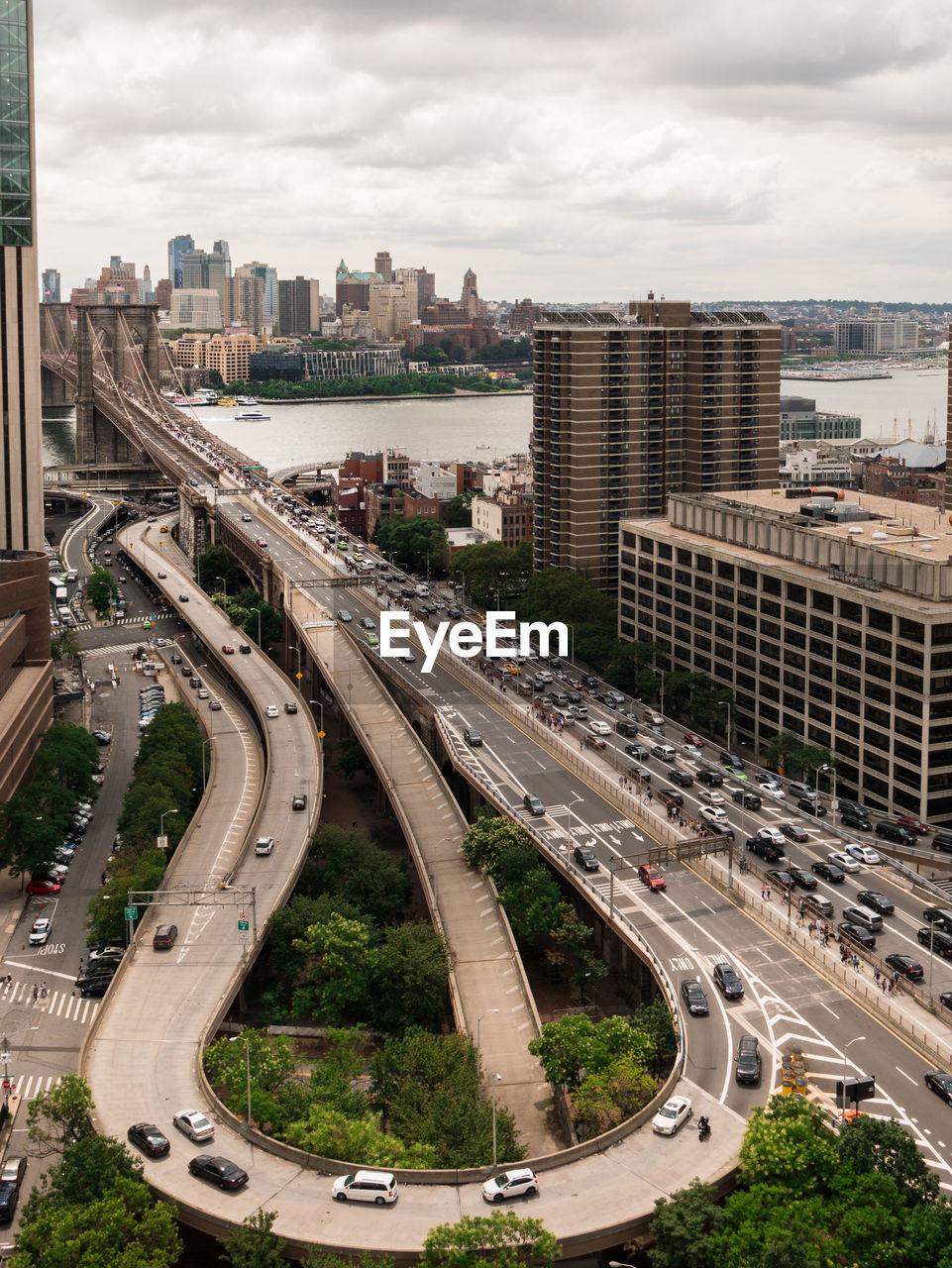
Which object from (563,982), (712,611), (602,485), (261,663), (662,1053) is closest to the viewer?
(662,1053)

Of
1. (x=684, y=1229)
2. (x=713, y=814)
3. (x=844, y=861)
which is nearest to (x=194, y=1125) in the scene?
(x=684, y=1229)

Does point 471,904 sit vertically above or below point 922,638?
below

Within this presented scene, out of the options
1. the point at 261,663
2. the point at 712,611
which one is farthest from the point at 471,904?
the point at 261,663

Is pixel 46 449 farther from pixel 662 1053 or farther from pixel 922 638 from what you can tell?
pixel 662 1053

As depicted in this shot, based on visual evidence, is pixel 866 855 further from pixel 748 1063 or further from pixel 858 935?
pixel 748 1063

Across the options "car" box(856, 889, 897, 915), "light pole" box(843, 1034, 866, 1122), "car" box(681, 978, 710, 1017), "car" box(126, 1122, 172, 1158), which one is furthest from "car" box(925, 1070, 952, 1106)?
"car" box(126, 1122, 172, 1158)

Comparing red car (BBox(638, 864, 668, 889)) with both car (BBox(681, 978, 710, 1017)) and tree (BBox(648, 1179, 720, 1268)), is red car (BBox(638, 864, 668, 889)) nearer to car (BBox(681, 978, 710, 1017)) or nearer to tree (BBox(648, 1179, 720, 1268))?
car (BBox(681, 978, 710, 1017))
